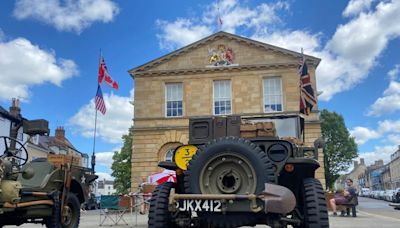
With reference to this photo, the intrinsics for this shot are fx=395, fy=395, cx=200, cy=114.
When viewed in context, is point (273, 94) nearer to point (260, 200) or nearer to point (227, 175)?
point (227, 175)

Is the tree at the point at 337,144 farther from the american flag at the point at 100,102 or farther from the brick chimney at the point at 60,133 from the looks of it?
the brick chimney at the point at 60,133

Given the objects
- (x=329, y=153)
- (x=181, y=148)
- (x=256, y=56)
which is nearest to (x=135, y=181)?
(x=256, y=56)

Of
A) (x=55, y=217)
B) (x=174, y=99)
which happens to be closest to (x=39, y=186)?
(x=55, y=217)

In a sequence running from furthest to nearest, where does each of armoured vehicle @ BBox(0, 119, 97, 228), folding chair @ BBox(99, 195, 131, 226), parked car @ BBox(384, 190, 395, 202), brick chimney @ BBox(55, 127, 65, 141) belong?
brick chimney @ BBox(55, 127, 65, 141) < parked car @ BBox(384, 190, 395, 202) < folding chair @ BBox(99, 195, 131, 226) < armoured vehicle @ BBox(0, 119, 97, 228)

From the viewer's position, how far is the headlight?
18.4 ft

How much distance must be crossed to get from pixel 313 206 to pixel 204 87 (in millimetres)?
21947

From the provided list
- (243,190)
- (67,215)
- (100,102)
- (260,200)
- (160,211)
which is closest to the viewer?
(260,200)

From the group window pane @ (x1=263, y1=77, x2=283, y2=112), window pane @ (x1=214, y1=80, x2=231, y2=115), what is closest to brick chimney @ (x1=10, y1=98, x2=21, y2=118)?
window pane @ (x1=214, y1=80, x2=231, y2=115)

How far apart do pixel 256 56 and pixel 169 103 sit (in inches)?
266

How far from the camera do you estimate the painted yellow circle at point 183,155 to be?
6086 mm

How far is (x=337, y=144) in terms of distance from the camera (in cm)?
4675

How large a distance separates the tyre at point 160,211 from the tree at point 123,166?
129 feet

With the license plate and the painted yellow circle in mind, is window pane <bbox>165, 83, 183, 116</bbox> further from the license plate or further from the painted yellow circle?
the license plate

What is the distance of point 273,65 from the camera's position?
86.5 feet
